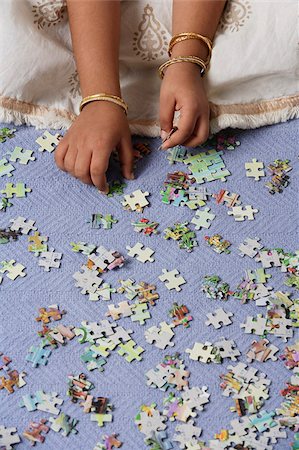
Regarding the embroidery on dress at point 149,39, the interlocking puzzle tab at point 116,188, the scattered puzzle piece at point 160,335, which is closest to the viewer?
the scattered puzzle piece at point 160,335

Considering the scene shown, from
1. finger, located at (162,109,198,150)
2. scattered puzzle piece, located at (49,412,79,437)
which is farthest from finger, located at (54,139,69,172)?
scattered puzzle piece, located at (49,412,79,437)

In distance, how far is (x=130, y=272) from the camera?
1.41 metres

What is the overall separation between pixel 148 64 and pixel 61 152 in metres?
0.31

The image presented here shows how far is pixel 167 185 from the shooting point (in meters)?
1.54

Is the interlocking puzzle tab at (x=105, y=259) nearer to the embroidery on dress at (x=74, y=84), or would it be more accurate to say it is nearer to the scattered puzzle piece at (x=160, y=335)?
the scattered puzzle piece at (x=160, y=335)

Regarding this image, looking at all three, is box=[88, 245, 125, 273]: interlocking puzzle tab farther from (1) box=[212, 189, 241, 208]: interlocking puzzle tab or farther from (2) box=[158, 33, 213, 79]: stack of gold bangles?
(2) box=[158, 33, 213, 79]: stack of gold bangles

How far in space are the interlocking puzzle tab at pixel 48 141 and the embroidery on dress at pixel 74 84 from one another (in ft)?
0.36

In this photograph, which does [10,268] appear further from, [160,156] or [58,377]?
[160,156]

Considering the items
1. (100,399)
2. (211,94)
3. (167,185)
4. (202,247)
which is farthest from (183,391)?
(211,94)

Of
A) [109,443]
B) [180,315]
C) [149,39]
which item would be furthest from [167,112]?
[109,443]

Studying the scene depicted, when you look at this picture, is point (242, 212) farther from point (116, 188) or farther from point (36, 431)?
point (36, 431)

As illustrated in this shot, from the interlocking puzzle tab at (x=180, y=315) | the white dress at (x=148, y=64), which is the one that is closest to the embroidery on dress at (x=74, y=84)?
the white dress at (x=148, y=64)

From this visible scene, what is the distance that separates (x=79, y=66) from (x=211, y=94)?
29 cm

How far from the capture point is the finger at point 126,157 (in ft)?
5.02
